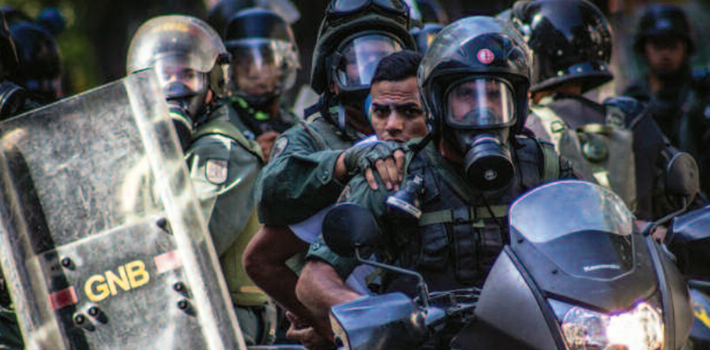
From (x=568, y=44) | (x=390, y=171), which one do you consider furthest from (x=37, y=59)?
(x=390, y=171)

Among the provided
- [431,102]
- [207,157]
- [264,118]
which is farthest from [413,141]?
[264,118]

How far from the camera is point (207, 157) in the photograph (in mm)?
6492

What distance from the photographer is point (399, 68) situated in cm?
490

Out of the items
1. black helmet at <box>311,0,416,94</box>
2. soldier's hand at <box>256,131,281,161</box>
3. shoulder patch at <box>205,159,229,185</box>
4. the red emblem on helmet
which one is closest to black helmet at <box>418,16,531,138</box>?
the red emblem on helmet

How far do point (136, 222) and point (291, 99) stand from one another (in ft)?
38.6

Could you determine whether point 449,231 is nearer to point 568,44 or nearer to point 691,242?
point 691,242

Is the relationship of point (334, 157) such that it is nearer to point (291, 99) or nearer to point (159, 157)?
point (159, 157)

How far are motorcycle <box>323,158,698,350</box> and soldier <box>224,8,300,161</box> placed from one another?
17.7 ft

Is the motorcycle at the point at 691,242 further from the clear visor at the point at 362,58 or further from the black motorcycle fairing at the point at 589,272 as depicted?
the clear visor at the point at 362,58

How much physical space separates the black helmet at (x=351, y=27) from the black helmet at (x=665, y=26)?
4.26 meters

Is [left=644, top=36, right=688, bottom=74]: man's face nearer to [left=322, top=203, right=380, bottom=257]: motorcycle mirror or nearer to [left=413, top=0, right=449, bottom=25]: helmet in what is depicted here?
[left=413, top=0, right=449, bottom=25]: helmet

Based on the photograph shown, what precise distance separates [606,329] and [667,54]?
6.80 metres

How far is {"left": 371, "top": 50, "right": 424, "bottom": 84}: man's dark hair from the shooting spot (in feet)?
16.1

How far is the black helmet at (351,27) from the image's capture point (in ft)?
18.7
